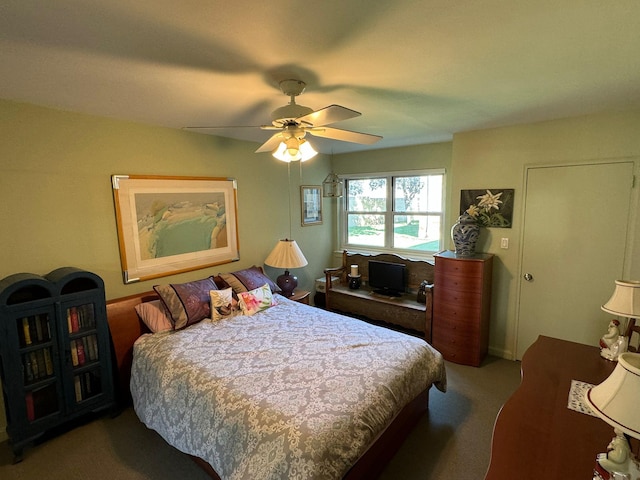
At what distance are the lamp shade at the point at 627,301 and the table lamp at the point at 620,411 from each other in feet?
2.77

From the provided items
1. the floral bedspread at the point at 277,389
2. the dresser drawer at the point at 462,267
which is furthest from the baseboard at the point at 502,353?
the floral bedspread at the point at 277,389

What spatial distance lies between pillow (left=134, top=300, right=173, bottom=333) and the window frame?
3033mm

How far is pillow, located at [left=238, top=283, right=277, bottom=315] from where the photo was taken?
121 inches

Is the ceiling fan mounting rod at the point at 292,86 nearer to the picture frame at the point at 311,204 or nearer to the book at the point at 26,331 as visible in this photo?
the book at the point at 26,331

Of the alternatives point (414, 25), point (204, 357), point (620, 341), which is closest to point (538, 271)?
point (620, 341)

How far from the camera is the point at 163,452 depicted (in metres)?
2.18

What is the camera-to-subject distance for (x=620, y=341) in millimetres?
1777

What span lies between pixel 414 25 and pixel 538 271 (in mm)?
2890

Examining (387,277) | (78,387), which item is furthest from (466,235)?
(78,387)

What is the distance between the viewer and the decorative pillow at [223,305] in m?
2.93

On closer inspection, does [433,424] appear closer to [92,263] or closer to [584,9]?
[584,9]

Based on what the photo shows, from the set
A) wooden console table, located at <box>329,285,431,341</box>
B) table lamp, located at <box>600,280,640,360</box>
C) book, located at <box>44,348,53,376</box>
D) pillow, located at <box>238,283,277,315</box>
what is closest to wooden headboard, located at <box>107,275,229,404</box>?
book, located at <box>44,348,53,376</box>

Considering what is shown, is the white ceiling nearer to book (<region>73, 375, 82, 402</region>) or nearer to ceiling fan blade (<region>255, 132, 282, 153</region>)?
ceiling fan blade (<region>255, 132, 282, 153</region>)

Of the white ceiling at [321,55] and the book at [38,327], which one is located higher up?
the white ceiling at [321,55]
